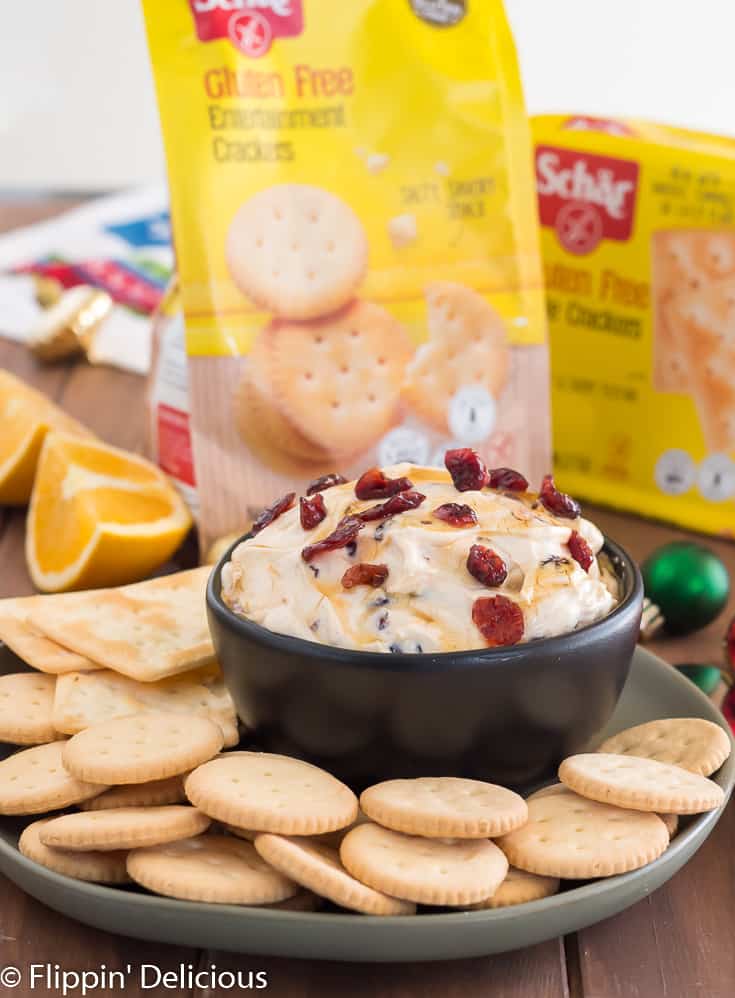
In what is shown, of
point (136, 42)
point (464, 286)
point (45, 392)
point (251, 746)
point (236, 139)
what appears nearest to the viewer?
point (251, 746)

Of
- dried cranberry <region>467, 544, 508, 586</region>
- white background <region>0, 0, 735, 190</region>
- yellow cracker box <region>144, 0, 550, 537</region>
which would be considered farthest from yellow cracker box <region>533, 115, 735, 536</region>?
white background <region>0, 0, 735, 190</region>

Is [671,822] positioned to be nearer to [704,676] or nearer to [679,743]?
[679,743]

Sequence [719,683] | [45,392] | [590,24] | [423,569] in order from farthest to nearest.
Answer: [590,24] < [45,392] < [719,683] < [423,569]

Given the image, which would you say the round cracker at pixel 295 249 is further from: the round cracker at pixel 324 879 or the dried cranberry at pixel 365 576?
the round cracker at pixel 324 879

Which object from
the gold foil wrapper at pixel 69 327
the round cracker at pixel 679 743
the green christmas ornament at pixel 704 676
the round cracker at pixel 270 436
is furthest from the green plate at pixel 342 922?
the gold foil wrapper at pixel 69 327

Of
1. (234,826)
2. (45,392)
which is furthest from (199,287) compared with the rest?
(234,826)

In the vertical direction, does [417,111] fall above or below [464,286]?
above

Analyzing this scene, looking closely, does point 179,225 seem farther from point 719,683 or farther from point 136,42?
point 136,42
